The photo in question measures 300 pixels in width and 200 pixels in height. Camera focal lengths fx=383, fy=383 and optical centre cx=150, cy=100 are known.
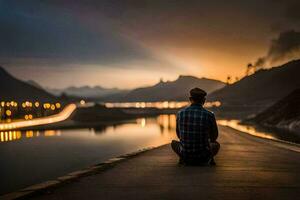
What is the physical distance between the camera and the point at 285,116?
61.1 metres

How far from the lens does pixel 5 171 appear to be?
22.8 m

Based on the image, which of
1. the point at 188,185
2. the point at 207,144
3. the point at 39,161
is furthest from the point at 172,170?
the point at 39,161

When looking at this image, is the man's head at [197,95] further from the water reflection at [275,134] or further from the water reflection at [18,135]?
the water reflection at [18,135]

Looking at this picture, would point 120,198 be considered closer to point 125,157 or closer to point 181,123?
point 181,123

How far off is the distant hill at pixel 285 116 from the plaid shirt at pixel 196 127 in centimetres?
4432

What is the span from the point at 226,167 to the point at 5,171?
17449mm

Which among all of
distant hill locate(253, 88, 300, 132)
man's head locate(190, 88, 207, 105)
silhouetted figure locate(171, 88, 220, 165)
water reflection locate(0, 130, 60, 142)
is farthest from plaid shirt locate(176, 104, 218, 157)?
distant hill locate(253, 88, 300, 132)

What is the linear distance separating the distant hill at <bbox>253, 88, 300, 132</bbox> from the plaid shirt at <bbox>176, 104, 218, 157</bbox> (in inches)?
1745

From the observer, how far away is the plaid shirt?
8.36m

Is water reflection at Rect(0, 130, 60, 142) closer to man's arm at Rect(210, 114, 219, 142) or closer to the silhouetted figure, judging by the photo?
the silhouetted figure

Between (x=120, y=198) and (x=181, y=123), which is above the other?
(x=181, y=123)

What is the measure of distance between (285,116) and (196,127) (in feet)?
186

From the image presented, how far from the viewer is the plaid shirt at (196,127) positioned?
8359 mm

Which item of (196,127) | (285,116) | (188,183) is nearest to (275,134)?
(285,116)
